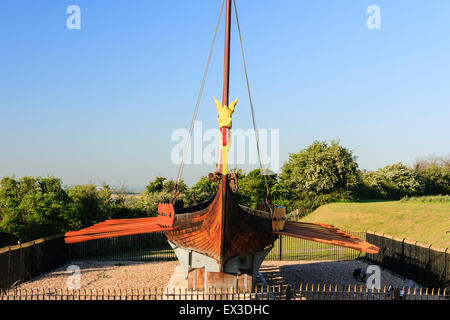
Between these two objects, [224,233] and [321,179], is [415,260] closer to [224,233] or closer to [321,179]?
[224,233]

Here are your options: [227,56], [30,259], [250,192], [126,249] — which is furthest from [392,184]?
[30,259]

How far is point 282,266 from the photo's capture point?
20.9 meters

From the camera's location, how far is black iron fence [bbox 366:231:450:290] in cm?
1569

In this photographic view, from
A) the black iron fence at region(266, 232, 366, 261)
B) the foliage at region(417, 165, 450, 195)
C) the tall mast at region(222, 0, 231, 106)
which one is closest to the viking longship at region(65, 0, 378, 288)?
the tall mast at region(222, 0, 231, 106)

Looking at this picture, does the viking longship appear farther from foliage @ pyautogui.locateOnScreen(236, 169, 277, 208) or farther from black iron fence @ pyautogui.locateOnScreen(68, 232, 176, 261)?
foliage @ pyautogui.locateOnScreen(236, 169, 277, 208)

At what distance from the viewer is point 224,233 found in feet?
38.1

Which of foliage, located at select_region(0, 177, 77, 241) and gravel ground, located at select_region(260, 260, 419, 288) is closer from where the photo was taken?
gravel ground, located at select_region(260, 260, 419, 288)

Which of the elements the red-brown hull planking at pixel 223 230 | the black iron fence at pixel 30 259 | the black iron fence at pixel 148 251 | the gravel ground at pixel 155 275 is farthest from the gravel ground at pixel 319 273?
the black iron fence at pixel 30 259

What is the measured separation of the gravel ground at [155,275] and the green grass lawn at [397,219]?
18.1 ft

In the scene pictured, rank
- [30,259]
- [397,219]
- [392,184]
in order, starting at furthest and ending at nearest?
[392,184]
[397,219]
[30,259]

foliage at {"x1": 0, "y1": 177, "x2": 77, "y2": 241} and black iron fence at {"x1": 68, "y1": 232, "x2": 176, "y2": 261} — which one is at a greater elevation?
foliage at {"x1": 0, "y1": 177, "x2": 77, "y2": 241}

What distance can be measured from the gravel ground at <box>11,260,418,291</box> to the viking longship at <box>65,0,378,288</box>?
3.30 meters

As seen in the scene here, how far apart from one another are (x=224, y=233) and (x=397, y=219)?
2327cm
